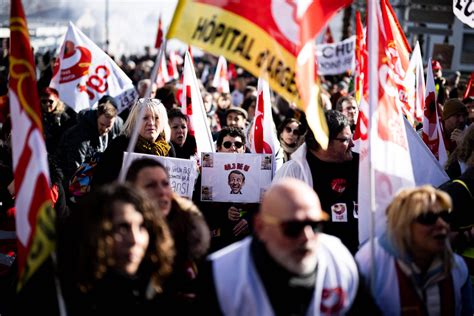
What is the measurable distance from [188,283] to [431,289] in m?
1.13

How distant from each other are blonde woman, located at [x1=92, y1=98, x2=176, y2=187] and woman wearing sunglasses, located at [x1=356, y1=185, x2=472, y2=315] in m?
2.77

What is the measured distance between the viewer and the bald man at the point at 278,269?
11.2 feet

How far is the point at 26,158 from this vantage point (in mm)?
3969

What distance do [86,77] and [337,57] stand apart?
597cm

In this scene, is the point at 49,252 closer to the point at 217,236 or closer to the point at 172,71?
the point at 217,236

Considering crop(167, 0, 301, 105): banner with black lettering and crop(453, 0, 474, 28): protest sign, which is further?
crop(453, 0, 474, 28): protest sign

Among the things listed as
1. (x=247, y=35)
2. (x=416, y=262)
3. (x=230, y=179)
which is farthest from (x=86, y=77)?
(x=416, y=262)

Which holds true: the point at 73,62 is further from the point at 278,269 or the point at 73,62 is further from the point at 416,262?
the point at 278,269

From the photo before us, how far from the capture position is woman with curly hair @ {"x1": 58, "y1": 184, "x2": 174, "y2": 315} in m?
3.48

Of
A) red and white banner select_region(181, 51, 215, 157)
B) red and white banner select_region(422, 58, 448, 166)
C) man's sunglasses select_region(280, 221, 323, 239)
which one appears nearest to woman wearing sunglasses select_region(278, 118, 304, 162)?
red and white banner select_region(181, 51, 215, 157)

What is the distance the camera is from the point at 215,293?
3.46 meters

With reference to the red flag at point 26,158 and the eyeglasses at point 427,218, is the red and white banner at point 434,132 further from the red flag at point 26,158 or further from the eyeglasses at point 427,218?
the red flag at point 26,158

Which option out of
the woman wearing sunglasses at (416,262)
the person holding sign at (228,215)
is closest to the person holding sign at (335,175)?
the person holding sign at (228,215)

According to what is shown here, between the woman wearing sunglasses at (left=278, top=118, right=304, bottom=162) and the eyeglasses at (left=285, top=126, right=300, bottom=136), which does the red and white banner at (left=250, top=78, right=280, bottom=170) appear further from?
the eyeglasses at (left=285, top=126, right=300, bottom=136)
